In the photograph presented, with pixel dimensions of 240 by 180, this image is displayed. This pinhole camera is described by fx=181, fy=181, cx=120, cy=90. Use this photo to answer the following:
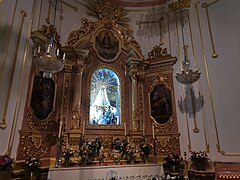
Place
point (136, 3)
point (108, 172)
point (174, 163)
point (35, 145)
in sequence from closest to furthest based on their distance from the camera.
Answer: point (108, 172), point (35, 145), point (174, 163), point (136, 3)

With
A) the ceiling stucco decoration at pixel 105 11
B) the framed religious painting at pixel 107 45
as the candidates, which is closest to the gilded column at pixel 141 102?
the framed religious painting at pixel 107 45

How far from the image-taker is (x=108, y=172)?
3865 millimetres

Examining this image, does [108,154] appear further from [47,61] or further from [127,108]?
[47,61]

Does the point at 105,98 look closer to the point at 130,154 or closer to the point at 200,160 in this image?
the point at 130,154

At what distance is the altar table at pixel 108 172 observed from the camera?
359 cm

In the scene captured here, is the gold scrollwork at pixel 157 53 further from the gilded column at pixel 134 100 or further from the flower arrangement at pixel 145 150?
Result: the flower arrangement at pixel 145 150

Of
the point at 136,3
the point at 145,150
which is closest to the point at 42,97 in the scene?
the point at 145,150

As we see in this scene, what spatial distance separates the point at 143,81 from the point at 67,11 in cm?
337

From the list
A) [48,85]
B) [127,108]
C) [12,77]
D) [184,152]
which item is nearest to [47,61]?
[12,77]

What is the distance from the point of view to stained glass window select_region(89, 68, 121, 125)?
5254mm

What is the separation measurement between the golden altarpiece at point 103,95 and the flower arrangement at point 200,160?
0.64 meters

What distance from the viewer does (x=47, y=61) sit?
353 centimetres

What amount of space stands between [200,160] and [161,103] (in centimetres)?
186

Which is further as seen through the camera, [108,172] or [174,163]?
[174,163]
